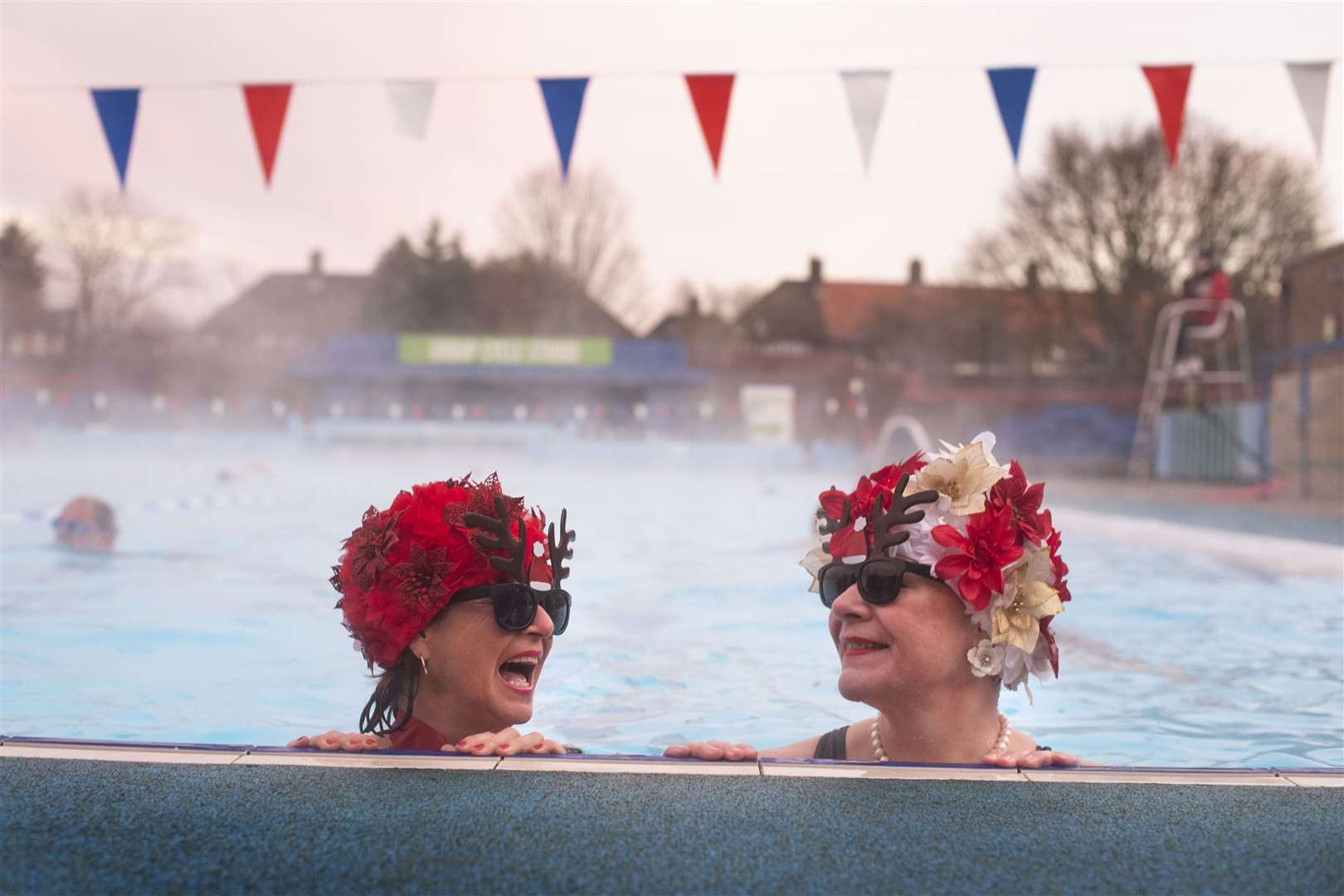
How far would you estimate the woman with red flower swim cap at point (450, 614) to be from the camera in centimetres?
248

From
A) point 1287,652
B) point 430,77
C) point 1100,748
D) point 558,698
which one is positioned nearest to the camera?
point 1100,748

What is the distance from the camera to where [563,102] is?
7656 millimetres

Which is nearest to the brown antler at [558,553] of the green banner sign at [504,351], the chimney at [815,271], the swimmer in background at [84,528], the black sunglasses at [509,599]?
the black sunglasses at [509,599]

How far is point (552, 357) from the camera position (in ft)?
114

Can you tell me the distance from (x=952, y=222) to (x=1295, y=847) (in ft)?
102

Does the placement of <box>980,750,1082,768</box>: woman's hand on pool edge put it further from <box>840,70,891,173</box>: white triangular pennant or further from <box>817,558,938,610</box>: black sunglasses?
<box>840,70,891,173</box>: white triangular pennant

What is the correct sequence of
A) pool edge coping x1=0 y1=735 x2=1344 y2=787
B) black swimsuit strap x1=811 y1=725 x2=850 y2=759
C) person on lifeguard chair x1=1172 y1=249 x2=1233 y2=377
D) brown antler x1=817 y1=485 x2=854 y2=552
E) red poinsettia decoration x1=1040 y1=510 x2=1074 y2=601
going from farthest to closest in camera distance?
person on lifeguard chair x1=1172 y1=249 x2=1233 y2=377 → black swimsuit strap x1=811 y1=725 x2=850 y2=759 → brown antler x1=817 y1=485 x2=854 y2=552 → red poinsettia decoration x1=1040 y1=510 x2=1074 y2=601 → pool edge coping x1=0 y1=735 x2=1344 y2=787

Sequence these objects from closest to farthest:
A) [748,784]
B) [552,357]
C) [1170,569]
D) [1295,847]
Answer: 1. [1295,847]
2. [748,784]
3. [1170,569]
4. [552,357]

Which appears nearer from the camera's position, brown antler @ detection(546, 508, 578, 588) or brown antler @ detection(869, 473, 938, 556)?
brown antler @ detection(869, 473, 938, 556)

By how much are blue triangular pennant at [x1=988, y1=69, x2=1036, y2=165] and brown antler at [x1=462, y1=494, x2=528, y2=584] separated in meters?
5.73

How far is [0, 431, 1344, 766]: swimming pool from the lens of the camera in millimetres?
5004

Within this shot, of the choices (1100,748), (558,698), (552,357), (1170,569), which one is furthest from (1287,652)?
(552,357)

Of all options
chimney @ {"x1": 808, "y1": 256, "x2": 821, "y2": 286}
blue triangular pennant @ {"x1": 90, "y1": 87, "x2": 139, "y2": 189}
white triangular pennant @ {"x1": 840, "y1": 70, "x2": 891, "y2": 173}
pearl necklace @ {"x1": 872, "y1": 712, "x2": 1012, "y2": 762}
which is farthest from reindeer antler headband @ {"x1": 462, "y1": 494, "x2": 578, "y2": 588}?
chimney @ {"x1": 808, "y1": 256, "x2": 821, "y2": 286}

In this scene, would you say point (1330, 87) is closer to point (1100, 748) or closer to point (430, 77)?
point (1100, 748)
